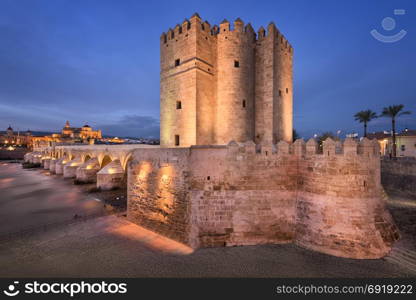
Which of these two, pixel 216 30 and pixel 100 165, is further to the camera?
pixel 100 165

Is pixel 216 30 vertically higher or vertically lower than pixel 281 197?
higher

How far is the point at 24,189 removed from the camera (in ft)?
72.6

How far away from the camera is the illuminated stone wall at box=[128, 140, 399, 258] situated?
749cm

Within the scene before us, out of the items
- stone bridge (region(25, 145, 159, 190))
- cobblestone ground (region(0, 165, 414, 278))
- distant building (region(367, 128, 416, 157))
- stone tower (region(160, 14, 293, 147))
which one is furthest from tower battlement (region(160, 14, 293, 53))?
distant building (region(367, 128, 416, 157))

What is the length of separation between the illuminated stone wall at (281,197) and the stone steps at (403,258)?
0.22 meters

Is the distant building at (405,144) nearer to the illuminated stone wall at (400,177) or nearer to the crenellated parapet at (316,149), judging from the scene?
the illuminated stone wall at (400,177)

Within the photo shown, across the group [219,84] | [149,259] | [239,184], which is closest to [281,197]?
[239,184]

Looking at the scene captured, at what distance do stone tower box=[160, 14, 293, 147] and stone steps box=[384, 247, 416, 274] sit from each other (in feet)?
28.6

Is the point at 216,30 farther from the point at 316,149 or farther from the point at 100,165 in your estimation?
the point at 100,165

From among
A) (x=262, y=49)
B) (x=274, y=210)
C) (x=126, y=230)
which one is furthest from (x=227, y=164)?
(x=262, y=49)

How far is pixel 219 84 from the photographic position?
14.6m

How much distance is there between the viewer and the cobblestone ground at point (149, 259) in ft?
22.3

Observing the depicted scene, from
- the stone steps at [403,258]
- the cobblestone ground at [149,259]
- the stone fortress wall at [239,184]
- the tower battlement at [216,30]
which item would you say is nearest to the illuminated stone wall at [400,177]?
the cobblestone ground at [149,259]

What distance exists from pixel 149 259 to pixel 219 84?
40.9 feet
